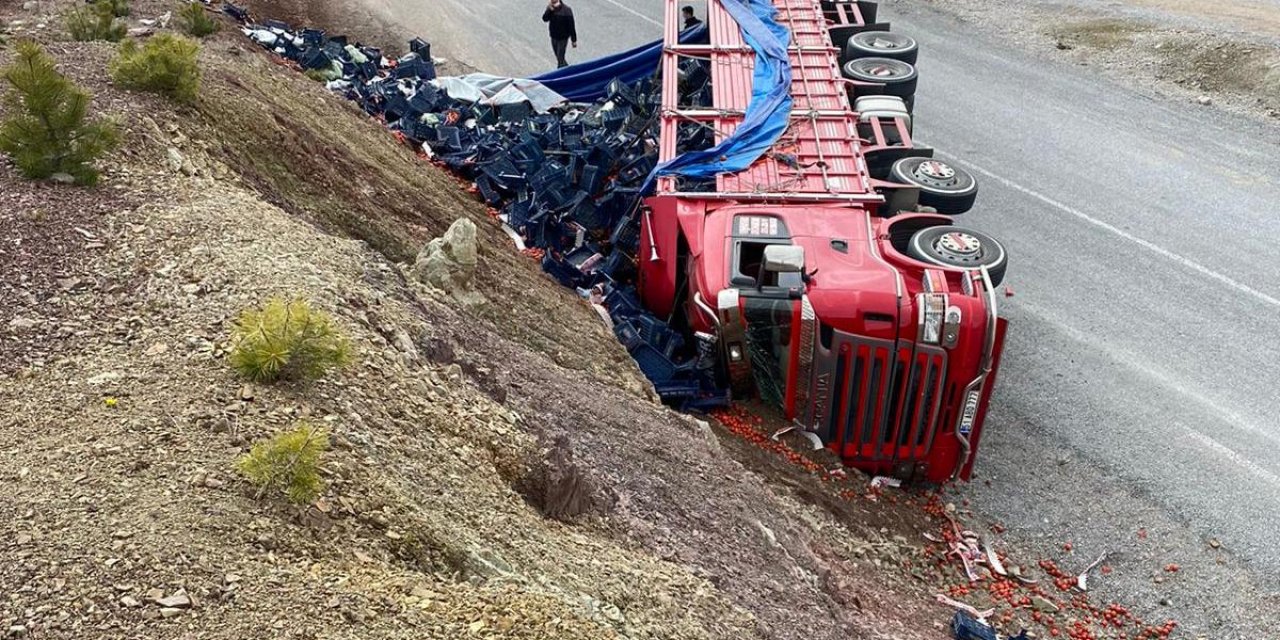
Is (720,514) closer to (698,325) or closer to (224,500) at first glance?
(698,325)

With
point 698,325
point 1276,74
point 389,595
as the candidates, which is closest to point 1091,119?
point 1276,74

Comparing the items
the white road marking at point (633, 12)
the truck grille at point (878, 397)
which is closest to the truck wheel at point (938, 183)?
the truck grille at point (878, 397)

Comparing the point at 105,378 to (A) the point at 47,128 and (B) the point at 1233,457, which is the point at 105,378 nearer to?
(A) the point at 47,128

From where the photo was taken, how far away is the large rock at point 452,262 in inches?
297

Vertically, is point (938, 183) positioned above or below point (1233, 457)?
above

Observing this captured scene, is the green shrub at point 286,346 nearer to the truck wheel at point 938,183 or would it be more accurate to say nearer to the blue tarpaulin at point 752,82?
the blue tarpaulin at point 752,82

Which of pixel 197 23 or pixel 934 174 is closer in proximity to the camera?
pixel 934 174

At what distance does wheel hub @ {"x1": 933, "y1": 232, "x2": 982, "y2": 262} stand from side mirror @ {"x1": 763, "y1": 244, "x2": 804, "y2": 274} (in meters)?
1.34

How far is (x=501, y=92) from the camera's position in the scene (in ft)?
44.1

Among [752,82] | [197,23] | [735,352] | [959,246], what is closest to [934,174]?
[959,246]

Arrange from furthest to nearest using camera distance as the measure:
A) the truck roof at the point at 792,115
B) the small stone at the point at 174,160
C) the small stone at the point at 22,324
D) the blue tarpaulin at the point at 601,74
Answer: the blue tarpaulin at the point at 601,74 < the truck roof at the point at 792,115 < the small stone at the point at 174,160 < the small stone at the point at 22,324

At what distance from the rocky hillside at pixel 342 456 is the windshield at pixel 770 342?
1.54 ft

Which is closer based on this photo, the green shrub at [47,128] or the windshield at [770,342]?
the green shrub at [47,128]

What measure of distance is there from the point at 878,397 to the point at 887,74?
19.1ft
